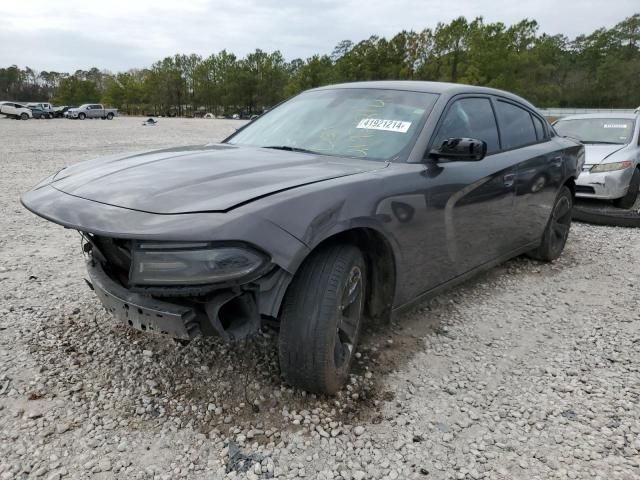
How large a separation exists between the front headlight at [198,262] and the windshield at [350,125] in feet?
3.88

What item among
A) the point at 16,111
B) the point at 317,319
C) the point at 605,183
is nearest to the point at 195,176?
the point at 317,319

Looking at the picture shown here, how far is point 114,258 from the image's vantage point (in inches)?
92.1

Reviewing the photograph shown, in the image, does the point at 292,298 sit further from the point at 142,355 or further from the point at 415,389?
the point at 142,355

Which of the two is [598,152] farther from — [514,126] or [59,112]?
[59,112]

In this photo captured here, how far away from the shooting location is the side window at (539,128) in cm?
434

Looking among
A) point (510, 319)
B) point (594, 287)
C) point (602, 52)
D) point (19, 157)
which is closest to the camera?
point (510, 319)

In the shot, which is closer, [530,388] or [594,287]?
[530,388]

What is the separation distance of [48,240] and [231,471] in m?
3.98

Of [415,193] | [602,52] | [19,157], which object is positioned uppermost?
[602,52]

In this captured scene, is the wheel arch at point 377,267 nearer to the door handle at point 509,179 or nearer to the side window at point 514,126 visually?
the door handle at point 509,179

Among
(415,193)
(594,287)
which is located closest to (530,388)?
(415,193)

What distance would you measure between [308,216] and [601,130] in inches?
308

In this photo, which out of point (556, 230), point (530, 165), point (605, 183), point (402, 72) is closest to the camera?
point (530, 165)

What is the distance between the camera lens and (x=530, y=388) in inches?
102
